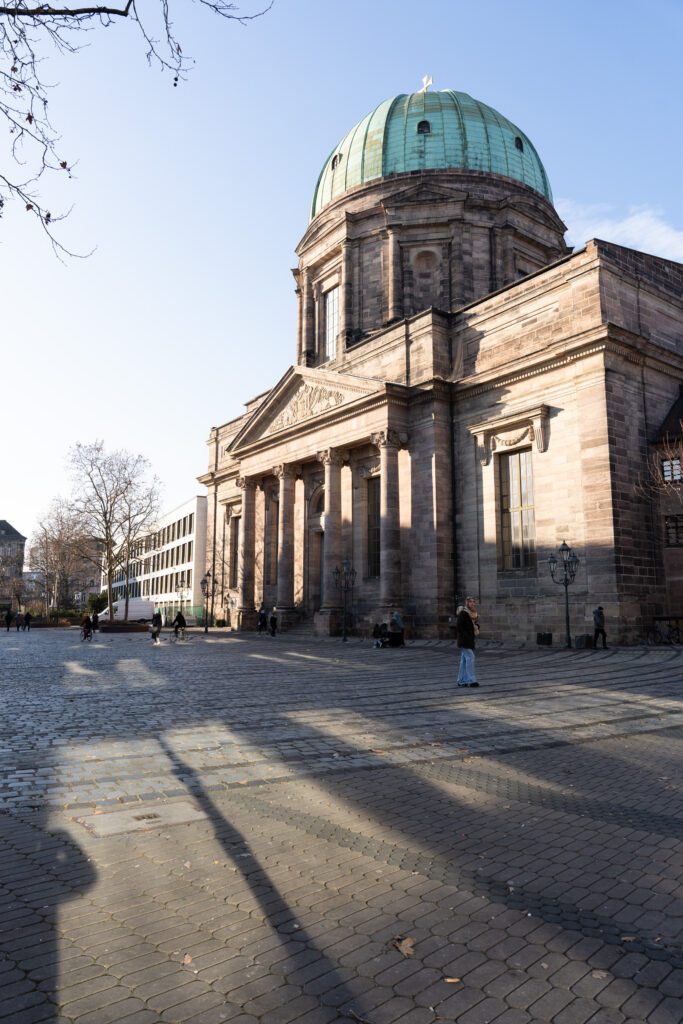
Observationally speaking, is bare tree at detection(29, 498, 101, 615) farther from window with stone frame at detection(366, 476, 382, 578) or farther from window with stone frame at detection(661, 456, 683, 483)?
window with stone frame at detection(661, 456, 683, 483)

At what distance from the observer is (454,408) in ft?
97.7

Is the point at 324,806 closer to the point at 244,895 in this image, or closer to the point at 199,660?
the point at 244,895

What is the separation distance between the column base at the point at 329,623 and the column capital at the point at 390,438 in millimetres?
8224

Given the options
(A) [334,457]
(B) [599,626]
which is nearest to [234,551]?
(A) [334,457]

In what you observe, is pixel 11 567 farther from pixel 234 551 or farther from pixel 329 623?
pixel 329 623

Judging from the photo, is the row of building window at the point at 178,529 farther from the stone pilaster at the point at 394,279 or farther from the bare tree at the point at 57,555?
the stone pilaster at the point at 394,279

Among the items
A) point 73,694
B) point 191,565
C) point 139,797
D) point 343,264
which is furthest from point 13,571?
point 139,797

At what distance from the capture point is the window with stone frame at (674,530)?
24094mm

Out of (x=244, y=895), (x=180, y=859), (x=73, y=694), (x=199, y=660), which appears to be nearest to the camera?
(x=244, y=895)

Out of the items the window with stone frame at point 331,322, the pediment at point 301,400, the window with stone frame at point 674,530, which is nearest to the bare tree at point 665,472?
the window with stone frame at point 674,530

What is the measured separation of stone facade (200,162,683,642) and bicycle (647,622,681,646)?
20.2 inches

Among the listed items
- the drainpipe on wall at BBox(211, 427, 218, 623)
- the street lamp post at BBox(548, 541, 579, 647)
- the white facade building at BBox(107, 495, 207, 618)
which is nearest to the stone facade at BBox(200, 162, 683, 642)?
the street lamp post at BBox(548, 541, 579, 647)

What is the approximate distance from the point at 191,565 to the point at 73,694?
6329 cm

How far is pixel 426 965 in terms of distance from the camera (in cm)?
327
